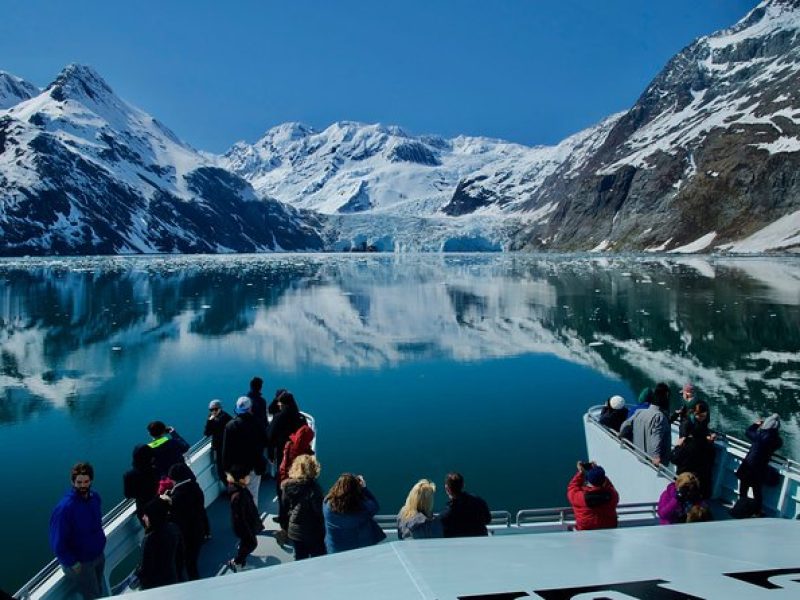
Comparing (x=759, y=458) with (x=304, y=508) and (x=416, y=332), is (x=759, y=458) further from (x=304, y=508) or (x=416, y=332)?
(x=416, y=332)

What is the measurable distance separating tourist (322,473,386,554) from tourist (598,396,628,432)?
752 centimetres

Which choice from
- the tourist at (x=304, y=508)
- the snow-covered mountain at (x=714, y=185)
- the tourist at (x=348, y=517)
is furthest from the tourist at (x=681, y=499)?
the snow-covered mountain at (x=714, y=185)

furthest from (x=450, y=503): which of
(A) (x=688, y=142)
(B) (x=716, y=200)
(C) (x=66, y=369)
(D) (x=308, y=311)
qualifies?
(A) (x=688, y=142)

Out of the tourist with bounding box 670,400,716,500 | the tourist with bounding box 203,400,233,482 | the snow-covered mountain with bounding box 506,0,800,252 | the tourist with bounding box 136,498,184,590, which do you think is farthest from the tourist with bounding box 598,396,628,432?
the snow-covered mountain with bounding box 506,0,800,252

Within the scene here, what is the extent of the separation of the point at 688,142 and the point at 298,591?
7560 inches

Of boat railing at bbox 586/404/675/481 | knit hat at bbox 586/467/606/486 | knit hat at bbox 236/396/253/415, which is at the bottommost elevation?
boat railing at bbox 586/404/675/481

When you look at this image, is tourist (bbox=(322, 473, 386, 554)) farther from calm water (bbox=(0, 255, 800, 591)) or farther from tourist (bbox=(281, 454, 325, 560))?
calm water (bbox=(0, 255, 800, 591))

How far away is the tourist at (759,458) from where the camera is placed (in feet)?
29.2

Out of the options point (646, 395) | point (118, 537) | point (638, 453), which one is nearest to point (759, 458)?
point (638, 453)

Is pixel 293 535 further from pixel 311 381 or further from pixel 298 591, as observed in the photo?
→ pixel 311 381

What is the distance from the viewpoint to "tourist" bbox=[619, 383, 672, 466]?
1042cm

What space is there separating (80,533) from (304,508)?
223cm

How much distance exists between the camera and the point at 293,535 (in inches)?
267

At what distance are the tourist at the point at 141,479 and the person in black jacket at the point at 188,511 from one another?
0.36 m
